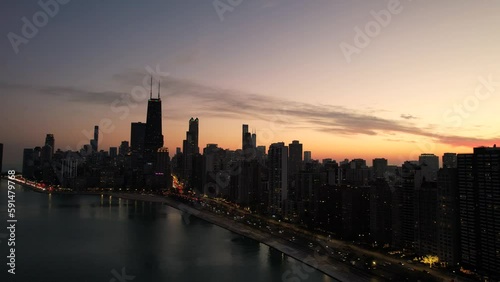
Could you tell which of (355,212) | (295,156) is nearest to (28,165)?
(295,156)

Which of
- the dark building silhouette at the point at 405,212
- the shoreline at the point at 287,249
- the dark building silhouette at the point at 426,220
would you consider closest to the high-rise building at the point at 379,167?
the shoreline at the point at 287,249

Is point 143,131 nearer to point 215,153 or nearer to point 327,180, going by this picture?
point 215,153

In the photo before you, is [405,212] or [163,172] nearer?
[405,212]

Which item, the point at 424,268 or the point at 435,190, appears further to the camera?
the point at 435,190

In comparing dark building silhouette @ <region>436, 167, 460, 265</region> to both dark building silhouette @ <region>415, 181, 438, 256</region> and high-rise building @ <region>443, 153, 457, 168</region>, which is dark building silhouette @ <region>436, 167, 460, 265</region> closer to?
dark building silhouette @ <region>415, 181, 438, 256</region>

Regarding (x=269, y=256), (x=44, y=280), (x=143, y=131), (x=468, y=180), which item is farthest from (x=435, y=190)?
(x=143, y=131)

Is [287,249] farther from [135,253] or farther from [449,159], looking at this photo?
[449,159]

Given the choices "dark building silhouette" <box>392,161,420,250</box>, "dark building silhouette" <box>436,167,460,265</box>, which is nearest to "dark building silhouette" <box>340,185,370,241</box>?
"dark building silhouette" <box>392,161,420,250</box>

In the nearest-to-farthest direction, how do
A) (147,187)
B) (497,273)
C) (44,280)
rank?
(497,273) < (44,280) < (147,187)
